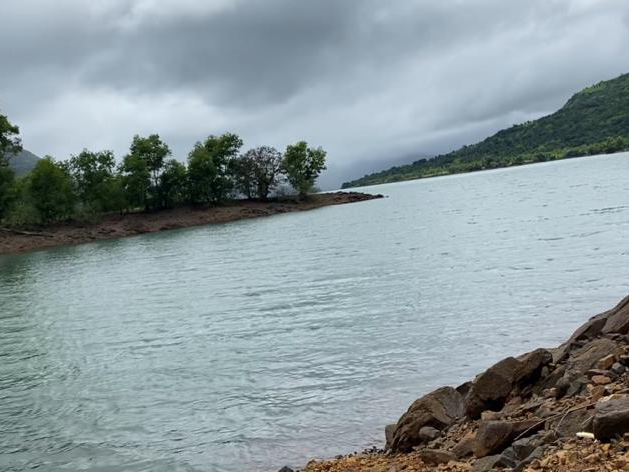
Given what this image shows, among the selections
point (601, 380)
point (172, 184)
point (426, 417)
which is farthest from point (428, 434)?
point (172, 184)

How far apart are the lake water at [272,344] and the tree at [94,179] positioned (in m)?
77.3

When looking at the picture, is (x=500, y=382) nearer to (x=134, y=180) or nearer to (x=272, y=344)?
(x=272, y=344)

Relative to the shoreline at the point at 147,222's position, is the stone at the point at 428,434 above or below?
below

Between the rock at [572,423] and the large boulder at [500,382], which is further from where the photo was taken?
the large boulder at [500,382]

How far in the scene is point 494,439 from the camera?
7219 mm

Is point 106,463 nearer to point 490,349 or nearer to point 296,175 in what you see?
point 490,349

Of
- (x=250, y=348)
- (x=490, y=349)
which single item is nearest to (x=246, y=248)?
(x=250, y=348)

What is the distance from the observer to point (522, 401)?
30.6 ft

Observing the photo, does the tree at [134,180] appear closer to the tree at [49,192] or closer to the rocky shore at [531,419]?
the tree at [49,192]

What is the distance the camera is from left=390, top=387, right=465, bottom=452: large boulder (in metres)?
9.27

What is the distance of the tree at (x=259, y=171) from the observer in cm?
13500

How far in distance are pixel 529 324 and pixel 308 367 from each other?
251 inches

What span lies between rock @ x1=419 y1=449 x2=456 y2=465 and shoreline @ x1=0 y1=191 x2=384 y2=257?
84.7 meters

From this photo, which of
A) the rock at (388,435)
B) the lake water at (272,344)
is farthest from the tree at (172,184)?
the rock at (388,435)
